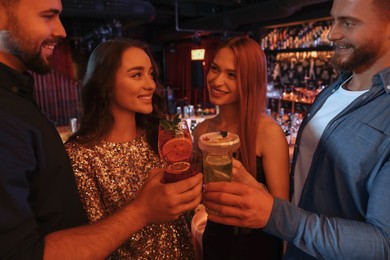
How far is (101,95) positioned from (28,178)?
831 millimetres

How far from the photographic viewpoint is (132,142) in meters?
1.66

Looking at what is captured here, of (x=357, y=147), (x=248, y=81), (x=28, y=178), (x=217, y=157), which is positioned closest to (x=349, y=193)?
(x=357, y=147)

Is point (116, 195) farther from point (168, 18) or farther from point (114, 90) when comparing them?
point (168, 18)

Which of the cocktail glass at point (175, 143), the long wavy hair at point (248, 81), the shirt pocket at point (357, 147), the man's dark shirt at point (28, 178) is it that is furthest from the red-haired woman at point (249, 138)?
the man's dark shirt at point (28, 178)

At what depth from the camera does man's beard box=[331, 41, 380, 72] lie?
4.42 ft

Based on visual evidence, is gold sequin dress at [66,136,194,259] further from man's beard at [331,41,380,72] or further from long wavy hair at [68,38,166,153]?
man's beard at [331,41,380,72]

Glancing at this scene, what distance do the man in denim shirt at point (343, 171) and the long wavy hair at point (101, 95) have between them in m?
0.76

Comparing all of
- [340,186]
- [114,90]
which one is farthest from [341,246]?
[114,90]

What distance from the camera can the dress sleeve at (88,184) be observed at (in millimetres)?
1441

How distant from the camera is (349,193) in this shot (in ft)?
4.22

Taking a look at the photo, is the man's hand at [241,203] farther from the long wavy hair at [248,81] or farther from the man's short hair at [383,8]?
the man's short hair at [383,8]

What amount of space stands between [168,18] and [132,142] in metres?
10.5

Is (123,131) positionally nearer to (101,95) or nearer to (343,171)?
(101,95)

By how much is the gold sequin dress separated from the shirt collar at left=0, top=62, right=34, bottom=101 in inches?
18.9
